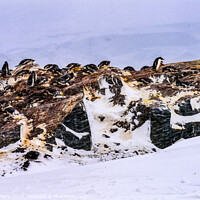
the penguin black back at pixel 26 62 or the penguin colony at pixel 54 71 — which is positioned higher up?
the penguin black back at pixel 26 62

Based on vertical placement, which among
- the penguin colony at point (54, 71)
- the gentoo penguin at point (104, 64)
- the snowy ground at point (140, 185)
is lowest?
the snowy ground at point (140, 185)

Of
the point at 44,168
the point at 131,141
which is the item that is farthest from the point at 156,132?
the point at 44,168

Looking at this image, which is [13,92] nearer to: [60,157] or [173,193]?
[60,157]

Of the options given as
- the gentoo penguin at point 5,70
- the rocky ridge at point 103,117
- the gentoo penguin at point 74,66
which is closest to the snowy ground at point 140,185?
the rocky ridge at point 103,117

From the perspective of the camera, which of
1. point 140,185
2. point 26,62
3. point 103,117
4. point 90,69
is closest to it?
point 140,185

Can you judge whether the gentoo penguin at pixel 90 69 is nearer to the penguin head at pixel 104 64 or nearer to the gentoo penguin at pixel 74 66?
the penguin head at pixel 104 64

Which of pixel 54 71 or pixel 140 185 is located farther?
pixel 54 71

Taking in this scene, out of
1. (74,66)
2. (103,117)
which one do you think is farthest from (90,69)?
(103,117)

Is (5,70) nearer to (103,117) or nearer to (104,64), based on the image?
(104,64)

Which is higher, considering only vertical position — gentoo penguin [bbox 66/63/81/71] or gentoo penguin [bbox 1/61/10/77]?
gentoo penguin [bbox 66/63/81/71]

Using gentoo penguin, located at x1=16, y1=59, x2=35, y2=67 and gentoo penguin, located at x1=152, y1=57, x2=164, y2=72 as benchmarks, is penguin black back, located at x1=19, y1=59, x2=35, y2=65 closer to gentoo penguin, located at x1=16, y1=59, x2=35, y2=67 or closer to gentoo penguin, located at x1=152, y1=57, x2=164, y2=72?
gentoo penguin, located at x1=16, y1=59, x2=35, y2=67

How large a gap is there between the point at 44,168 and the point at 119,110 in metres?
12.6

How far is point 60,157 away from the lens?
1909cm

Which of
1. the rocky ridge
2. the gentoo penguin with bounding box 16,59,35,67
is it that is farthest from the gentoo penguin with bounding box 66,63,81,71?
the rocky ridge
